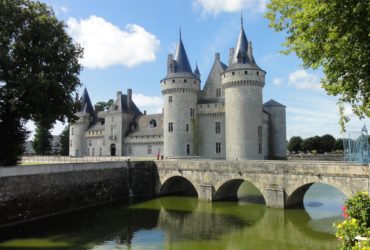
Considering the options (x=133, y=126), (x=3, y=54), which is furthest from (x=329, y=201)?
(x=133, y=126)

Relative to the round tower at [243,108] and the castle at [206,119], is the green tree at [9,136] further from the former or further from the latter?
the round tower at [243,108]

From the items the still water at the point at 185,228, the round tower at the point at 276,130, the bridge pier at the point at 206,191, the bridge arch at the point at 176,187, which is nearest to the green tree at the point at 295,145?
the round tower at the point at 276,130

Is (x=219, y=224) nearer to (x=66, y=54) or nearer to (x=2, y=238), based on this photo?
(x=2, y=238)

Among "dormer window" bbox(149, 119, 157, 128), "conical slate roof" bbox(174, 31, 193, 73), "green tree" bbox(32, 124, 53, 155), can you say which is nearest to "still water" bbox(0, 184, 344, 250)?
"conical slate roof" bbox(174, 31, 193, 73)

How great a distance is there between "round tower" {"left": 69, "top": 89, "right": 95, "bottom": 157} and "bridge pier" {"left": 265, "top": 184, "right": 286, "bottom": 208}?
34.8 meters

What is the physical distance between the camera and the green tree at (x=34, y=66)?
1777 cm

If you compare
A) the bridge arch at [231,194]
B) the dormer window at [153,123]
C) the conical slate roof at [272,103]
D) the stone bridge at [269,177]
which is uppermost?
the conical slate roof at [272,103]

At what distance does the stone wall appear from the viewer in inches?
663

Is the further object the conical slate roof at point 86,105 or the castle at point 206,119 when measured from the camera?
the conical slate roof at point 86,105

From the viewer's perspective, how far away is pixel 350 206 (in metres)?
7.29

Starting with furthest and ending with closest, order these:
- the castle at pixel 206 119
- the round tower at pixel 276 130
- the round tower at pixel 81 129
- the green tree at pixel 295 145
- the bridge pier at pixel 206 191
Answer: the green tree at pixel 295 145 → the round tower at pixel 81 129 → the round tower at pixel 276 130 → the castle at pixel 206 119 → the bridge pier at pixel 206 191

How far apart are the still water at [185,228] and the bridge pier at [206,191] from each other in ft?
1.74

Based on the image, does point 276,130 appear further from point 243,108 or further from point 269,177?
point 269,177

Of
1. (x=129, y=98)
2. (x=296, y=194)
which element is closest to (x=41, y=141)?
(x=129, y=98)
